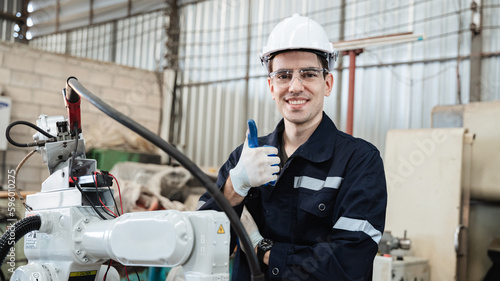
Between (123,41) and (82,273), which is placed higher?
(123,41)

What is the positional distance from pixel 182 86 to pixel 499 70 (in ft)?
12.1

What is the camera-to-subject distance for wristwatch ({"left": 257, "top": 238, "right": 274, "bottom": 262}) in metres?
1.22

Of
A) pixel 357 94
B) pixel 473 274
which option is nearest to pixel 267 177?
pixel 473 274

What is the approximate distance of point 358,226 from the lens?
3.71ft

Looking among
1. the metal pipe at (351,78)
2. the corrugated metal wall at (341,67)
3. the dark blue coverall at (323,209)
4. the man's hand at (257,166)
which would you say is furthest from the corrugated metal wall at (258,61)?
the man's hand at (257,166)

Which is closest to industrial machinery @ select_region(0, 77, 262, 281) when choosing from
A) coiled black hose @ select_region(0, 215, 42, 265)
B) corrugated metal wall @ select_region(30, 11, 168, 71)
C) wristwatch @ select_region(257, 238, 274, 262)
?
coiled black hose @ select_region(0, 215, 42, 265)

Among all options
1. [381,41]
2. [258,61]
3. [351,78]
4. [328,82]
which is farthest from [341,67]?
[328,82]

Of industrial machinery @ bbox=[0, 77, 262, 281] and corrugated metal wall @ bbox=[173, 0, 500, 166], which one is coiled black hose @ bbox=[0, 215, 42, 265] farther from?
corrugated metal wall @ bbox=[173, 0, 500, 166]

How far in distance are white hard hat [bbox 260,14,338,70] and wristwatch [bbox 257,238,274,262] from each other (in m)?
0.51

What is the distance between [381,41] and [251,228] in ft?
5.52

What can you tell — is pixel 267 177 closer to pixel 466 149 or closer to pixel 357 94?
pixel 466 149

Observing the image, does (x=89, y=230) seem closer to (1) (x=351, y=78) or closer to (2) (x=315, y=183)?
(2) (x=315, y=183)

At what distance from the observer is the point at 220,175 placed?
1.44 metres

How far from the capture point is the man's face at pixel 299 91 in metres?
1.30
